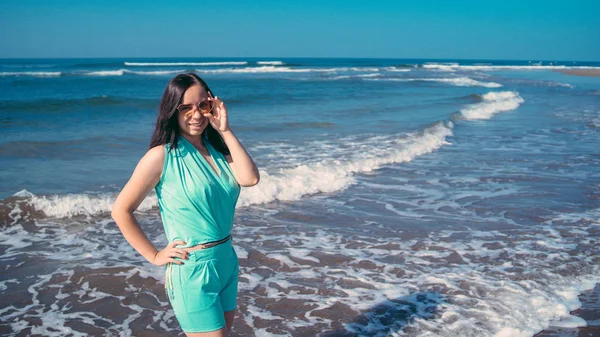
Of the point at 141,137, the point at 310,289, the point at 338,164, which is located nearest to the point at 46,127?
the point at 141,137

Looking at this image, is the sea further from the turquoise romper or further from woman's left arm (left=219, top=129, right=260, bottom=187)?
woman's left arm (left=219, top=129, right=260, bottom=187)

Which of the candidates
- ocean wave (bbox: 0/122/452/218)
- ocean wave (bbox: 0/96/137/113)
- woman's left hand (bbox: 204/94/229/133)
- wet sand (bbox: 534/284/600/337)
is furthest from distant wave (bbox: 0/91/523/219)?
ocean wave (bbox: 0/96/137/113)

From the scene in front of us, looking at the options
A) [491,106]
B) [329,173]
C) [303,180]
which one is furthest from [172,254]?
[491,106]

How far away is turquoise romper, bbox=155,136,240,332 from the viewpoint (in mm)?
2461

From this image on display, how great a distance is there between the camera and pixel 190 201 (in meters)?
2.45

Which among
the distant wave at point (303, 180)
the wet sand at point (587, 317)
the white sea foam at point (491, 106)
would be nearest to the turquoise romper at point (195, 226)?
the wet sand at point (587, 317)

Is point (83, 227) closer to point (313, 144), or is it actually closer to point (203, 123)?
point (203, 123)

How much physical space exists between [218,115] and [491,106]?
2288cm

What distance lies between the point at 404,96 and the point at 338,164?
63.0ft

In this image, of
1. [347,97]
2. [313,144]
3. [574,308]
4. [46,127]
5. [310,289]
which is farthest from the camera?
[347,97]

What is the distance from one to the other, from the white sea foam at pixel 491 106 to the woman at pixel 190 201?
19.1 metres

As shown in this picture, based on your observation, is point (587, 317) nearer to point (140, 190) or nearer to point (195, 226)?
point (195, 226)

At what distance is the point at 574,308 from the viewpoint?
4.71m

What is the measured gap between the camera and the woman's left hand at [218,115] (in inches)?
100
